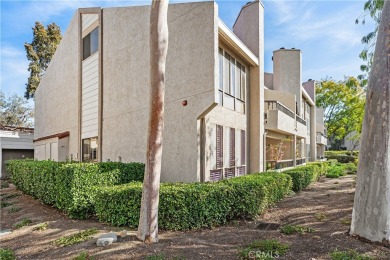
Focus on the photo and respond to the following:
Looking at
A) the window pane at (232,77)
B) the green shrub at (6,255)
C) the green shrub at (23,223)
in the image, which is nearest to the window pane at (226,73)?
the window pane at (232,77)

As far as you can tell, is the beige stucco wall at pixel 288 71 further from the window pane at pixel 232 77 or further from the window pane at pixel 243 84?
the window pane at pixel 232 77

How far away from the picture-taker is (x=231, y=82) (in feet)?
43.6

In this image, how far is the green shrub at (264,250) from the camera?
5.55 metres

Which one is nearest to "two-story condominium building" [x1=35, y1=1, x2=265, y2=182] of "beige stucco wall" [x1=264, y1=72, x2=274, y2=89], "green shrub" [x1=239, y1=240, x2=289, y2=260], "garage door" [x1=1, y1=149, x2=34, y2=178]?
"green shrub" [x1=239, y1=240, x2=289, y2=260]

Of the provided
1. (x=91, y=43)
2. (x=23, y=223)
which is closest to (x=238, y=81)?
(x=91, y=43)

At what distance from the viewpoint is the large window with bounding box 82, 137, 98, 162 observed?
15.2 metres

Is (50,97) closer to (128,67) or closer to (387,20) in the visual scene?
(128,67)

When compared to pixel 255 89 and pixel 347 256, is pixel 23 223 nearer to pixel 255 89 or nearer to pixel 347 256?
pixel 347 256

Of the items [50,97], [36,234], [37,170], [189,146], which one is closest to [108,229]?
[36,234]

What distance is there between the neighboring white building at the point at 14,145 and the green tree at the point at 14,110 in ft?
64.2

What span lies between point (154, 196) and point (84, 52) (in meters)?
12.7

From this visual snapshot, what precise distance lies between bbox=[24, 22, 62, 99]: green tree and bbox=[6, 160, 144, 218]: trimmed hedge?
29.2 m

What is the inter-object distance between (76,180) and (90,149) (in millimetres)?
7249

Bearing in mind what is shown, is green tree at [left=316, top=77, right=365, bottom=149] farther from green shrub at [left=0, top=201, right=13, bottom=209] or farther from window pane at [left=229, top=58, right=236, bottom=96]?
green shrub at [left=0, top=201, right=13, bottom=209]
